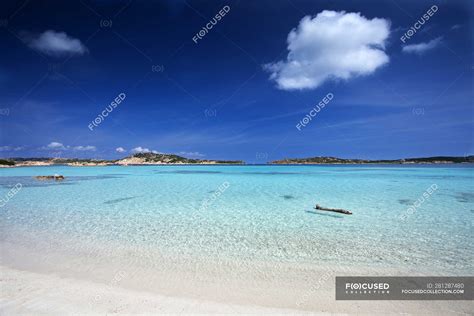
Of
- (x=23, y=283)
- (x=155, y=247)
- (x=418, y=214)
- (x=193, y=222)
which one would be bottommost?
(x=23, y=283)

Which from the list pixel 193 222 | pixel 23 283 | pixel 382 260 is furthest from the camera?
pixel 193 222

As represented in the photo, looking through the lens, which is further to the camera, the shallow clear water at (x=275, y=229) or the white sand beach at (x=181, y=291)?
the shallow clear water at (x=275, y=229)

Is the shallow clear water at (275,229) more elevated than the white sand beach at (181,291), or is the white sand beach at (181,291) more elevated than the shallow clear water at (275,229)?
the shallow clear water at (275,229)

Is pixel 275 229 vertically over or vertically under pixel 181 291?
over

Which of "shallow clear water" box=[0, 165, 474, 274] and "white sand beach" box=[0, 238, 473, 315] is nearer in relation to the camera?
"white sand beach" box=[0, 238, 473, 315]

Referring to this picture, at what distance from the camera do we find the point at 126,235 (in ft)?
30.8

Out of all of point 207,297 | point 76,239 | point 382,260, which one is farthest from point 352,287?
point 76,239

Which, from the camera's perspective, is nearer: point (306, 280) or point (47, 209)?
point (306, 280)

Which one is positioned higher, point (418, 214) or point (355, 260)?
point (418, 214)

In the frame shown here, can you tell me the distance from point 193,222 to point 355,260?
6.73m

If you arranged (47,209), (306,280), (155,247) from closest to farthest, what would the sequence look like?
1. (306,280)
2. (155,247)
3. (47,209)

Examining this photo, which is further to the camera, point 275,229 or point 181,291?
point 275,229

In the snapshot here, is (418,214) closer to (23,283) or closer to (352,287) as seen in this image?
(352,287)

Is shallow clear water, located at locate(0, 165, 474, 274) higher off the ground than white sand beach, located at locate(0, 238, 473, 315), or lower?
higher
